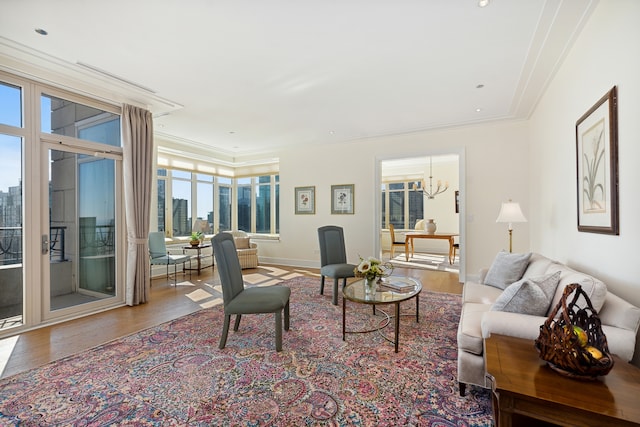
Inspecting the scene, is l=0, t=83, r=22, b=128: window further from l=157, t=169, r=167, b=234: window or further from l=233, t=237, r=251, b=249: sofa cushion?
l=233, t=237, r=251, b=249: sofa cushion

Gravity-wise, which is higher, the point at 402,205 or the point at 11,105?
the point at 11,105

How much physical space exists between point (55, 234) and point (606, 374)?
4883mm

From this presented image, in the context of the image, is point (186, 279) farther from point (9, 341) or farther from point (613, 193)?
point (613, 193)

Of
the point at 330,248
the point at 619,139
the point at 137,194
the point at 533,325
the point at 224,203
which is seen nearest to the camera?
the point at 533,325

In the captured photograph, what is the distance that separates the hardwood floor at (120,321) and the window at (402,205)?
4018 mm

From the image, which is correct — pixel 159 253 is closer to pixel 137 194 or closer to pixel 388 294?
pixel 137 194

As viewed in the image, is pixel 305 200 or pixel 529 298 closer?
pixel 529 298

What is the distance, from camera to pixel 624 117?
6.13ft

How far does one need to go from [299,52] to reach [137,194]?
114 inches

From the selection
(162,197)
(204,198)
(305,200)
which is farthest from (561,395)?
(204,198)

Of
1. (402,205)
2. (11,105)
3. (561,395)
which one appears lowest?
(561,395)

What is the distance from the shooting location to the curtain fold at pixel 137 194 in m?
3.91

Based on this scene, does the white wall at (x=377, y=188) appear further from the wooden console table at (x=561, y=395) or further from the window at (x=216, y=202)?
the wooden console table at (x=561, y=395)

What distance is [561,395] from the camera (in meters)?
1.20
